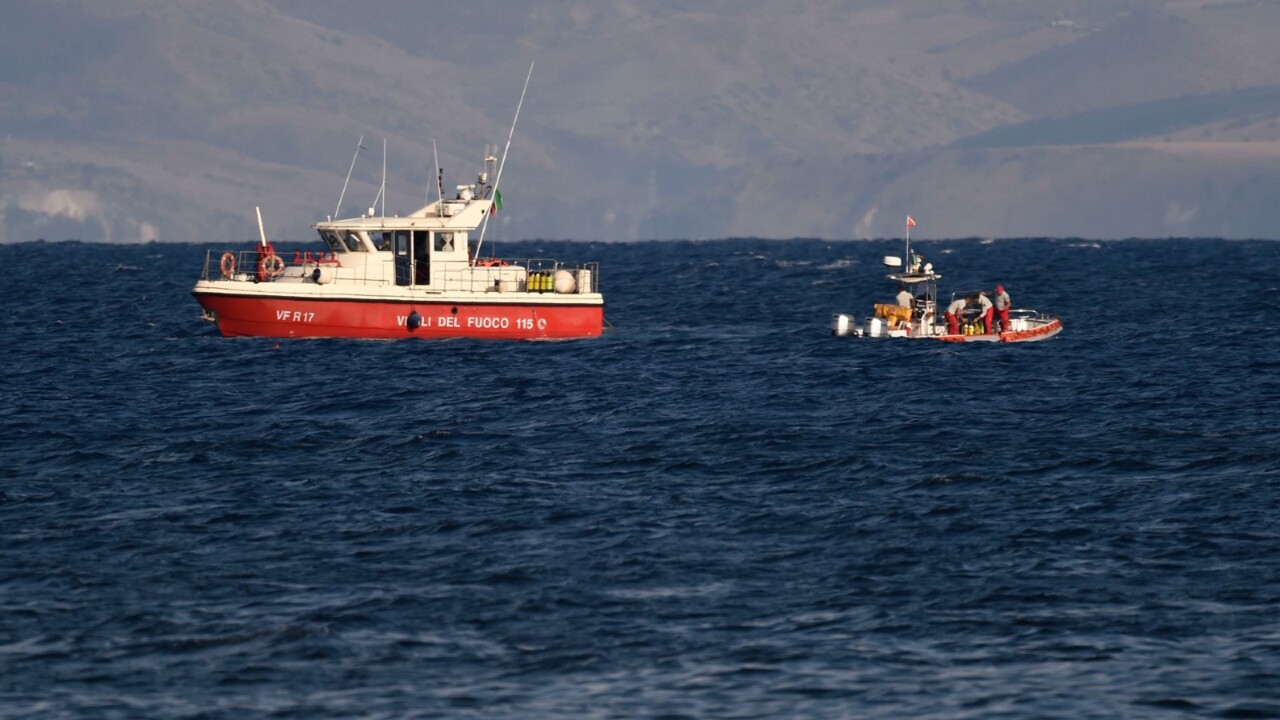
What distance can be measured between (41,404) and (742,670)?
26364 millimetres

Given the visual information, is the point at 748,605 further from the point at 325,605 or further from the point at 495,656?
the point at 325,605

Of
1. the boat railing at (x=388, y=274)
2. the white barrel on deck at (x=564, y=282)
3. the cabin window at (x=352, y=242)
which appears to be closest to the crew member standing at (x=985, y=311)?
the boat railing at (x=388, y=274)

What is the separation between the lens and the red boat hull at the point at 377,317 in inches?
2144

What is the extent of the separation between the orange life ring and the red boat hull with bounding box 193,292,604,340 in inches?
43.4

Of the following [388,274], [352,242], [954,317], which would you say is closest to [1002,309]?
[954,317]

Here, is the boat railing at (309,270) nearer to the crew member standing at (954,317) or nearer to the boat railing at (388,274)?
the boat railing at (388,274)

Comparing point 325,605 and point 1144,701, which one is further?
point 325,605

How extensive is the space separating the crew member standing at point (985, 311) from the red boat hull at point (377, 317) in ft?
41.6

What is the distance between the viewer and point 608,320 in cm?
7044

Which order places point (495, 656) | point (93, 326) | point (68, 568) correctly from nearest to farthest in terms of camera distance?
point (495, 656)
point (68, 568)
point (93, 326)

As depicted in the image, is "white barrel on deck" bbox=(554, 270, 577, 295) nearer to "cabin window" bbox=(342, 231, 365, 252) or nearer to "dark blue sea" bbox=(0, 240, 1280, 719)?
"dark blue sea" bbox=(0, 240, 1280, 719)

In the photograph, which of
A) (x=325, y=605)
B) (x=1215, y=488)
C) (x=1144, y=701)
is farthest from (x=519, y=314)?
(x=1144, y=701)

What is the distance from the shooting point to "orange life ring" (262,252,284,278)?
5512 centimetres

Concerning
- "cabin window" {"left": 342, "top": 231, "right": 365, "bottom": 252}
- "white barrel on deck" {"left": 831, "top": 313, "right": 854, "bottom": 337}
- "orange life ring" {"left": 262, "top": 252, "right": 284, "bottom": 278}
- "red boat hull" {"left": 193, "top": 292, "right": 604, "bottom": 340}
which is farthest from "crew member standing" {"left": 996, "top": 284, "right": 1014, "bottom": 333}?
"orange life ring" {"left": 262, "top": 252, "right": 284, "bottom": 278}
